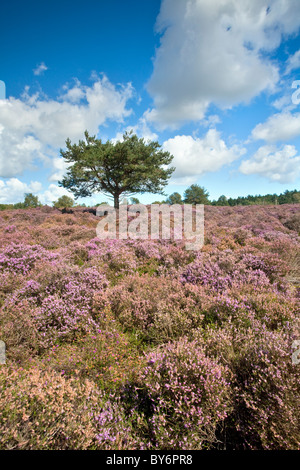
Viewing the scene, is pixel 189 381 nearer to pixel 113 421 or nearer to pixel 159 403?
pixel 159 403

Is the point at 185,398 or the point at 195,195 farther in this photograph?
the point at 195,195

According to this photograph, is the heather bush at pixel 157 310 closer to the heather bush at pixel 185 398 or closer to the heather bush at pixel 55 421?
the heather bush at pixel 185 398

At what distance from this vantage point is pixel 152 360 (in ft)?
8.91

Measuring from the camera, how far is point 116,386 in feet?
9.12

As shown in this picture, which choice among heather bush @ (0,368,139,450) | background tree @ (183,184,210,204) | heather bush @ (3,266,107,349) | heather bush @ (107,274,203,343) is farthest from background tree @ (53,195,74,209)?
heather bush @ (0,368,139,450)

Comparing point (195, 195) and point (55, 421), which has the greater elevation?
point (195, 195)

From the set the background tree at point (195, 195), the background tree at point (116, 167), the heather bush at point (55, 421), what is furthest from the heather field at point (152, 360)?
the background tree at point (195, 195)

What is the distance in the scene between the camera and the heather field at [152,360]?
208 cm

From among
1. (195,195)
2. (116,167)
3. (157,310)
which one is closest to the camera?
(157,310)

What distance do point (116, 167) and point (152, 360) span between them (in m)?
22.2

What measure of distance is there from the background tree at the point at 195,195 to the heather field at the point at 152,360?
5924 cm

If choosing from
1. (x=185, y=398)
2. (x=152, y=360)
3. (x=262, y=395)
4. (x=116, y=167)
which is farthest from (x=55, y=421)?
(x=116, y=167)

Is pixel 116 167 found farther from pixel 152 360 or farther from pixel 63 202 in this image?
pixel 63 202

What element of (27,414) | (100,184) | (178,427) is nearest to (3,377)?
(27,414)
